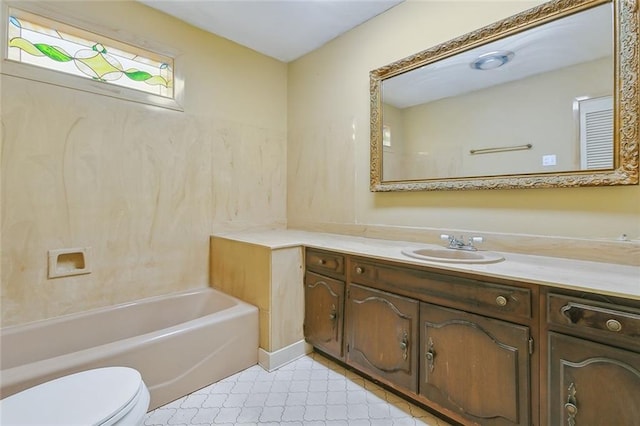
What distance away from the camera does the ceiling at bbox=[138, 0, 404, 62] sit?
209cm

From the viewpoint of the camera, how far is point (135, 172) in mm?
2062

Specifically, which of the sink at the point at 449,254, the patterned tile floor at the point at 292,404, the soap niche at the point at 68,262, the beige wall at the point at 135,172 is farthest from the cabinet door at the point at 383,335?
the soap niche at the point at 68,262

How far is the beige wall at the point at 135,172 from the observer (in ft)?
5.55

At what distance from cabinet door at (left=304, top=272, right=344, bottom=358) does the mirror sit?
2.70 ft

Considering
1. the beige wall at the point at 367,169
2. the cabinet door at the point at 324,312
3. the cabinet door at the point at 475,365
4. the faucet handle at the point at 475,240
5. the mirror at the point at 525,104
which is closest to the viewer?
the cabinet door at the point at 475,365

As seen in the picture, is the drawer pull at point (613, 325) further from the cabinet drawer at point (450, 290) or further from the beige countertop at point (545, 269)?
the cabinet drawer at point (450, 290)

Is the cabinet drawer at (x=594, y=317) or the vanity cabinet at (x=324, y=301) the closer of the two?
the cabinet drawer at (x=594, y=317)

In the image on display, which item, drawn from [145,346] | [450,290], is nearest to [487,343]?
[450,290]

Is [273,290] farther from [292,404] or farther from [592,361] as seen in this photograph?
[592,361]

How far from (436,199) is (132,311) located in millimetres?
2169

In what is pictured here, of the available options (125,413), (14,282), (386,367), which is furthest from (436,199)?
(14,282)

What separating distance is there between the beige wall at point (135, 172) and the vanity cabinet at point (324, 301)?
92cm

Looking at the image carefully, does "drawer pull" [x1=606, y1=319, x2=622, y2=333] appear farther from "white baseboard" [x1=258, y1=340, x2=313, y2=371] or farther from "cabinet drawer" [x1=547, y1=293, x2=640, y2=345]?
"white baseboard" [x1=258, y1=340, x2=313, y2=371]

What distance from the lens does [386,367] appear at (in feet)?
5.30
